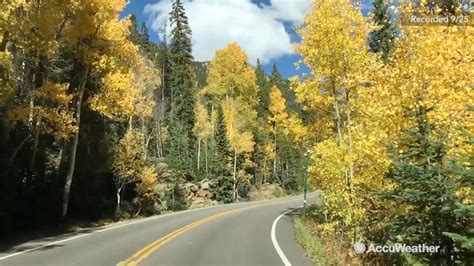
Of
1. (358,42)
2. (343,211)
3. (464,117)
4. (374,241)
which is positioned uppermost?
(358,42)

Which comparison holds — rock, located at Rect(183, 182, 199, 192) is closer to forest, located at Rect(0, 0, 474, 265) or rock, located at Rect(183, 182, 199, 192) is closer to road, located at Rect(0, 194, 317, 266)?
forest, located at Rect(0, 0, 474, 265)

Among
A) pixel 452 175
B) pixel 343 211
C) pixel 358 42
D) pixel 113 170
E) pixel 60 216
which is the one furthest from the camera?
pixel 113 170

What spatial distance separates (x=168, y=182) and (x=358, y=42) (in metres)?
27.6

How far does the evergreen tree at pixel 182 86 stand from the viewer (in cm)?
5753

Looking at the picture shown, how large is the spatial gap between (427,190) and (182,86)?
56060 millimetres

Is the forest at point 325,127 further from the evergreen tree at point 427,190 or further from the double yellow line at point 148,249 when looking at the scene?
the double yellow line at point 148,249

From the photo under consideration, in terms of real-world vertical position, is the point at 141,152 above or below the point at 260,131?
below

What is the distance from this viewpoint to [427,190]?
32.9ft

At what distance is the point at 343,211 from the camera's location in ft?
47.0

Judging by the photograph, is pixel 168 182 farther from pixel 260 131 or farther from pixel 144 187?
pixel 260 131

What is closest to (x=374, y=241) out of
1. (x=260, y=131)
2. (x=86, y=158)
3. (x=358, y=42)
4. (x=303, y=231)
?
(x=303, y=231)

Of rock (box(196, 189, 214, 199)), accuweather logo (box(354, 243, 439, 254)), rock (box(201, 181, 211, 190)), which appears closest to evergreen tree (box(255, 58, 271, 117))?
rock (box(201, 181, 211, 190))

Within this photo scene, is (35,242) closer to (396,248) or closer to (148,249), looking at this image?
(148,249)

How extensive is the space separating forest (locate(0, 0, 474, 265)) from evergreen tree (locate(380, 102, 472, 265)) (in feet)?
0.10
